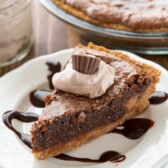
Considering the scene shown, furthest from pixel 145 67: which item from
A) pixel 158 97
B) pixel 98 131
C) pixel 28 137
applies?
pixel 28 137

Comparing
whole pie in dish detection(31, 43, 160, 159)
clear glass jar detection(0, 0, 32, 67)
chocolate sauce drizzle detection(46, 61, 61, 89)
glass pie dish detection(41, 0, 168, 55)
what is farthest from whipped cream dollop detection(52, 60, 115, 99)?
clear glass jar detection(0, 0, 32, 67)

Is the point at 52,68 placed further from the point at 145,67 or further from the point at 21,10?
the point at 145,67

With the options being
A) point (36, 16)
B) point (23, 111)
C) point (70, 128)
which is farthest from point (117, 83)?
point (36, 16)

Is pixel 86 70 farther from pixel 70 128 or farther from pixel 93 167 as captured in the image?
pixel 93 167

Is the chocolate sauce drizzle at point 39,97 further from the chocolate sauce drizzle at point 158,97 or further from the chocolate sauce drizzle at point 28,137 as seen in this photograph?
the chocolate sauce drizzle at point 158,97

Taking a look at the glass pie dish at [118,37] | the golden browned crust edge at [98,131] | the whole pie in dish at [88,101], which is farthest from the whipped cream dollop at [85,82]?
the glass pie dish at [118,37]

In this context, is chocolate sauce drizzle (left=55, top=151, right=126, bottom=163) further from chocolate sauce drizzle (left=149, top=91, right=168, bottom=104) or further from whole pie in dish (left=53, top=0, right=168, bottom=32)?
whole pie in dish (left=53, top=0, right=168, bottom=32)

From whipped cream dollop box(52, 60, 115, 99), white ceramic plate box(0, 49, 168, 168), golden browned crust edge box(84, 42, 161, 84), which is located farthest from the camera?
golden browned crust edge box(84, 42, 161, 84)
